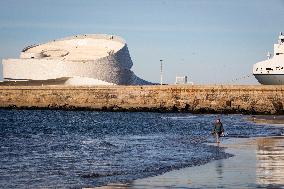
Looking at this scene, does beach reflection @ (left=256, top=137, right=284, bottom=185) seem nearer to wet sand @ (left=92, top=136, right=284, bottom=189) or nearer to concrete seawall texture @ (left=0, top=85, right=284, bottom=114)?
wet sand @ (left=92, top=136, right=284, bottom=189)

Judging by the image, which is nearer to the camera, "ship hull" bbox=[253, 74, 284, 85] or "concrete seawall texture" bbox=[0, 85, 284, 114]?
"concrete seawall texture" bbox=[0, 85, 284, 114]

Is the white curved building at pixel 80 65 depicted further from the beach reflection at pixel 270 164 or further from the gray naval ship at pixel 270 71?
the beach reflection at pixel 270 164

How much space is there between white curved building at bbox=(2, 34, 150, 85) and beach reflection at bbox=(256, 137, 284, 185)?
313ft

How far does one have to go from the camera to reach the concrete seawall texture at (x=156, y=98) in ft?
238

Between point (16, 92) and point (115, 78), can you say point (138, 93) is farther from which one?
point (115, 78)

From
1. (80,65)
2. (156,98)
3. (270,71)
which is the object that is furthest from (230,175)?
(80,65)

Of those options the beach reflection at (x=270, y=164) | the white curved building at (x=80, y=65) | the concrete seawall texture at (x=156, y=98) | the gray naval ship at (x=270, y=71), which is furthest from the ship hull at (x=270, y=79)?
the beach reflection at (x=270, y=164)

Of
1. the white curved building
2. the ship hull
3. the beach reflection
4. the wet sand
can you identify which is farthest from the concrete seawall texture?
the wet sand

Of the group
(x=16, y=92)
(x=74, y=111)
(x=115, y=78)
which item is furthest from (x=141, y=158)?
(x=115, y=78)

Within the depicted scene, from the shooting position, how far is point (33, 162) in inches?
867

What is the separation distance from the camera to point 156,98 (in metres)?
79.2

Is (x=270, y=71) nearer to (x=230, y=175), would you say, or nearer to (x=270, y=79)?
(x=270, y=79)

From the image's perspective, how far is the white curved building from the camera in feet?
407

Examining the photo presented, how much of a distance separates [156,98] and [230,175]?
62930 mm
